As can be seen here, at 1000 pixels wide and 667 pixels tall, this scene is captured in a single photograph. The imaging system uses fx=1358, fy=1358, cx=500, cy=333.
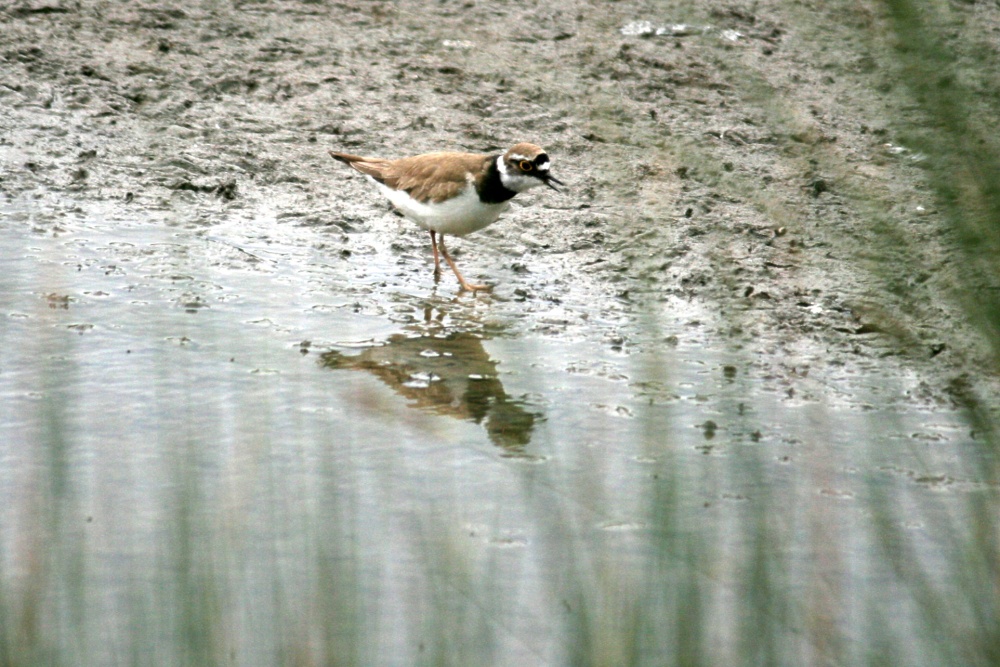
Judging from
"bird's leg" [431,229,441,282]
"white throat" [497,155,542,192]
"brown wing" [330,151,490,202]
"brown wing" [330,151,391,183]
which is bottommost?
"bird's leg" [431,229,441,282]

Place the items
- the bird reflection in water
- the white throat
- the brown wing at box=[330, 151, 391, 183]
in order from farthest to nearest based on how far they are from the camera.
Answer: the brown wing at box=[330, 151, 391, 183], the white throat, the bird reflection in water

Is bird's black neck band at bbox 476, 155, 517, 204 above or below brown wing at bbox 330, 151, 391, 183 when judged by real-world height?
above

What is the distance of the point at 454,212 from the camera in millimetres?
7312

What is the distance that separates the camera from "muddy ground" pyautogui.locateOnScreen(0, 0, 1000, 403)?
711cm

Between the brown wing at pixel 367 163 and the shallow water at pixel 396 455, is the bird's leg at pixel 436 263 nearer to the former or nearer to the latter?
the shallow water at pixel 396 455

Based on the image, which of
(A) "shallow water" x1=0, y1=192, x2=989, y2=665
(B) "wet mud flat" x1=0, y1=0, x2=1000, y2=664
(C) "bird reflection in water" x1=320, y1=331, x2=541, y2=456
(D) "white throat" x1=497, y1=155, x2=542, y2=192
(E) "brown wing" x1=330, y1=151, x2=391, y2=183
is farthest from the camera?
(E) "brown wing" x1=330, y1=151, x2=391, y2=183

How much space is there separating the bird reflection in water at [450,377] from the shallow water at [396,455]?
0.06ft

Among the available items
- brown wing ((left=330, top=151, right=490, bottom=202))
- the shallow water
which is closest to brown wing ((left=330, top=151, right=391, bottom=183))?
brown wing ((left=330, top=151, right=490, bottom=202))

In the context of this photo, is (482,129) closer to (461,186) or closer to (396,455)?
(461,186)

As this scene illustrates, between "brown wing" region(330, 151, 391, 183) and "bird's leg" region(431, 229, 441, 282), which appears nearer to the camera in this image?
"bird's leg" region(431, 229, 441, 282)

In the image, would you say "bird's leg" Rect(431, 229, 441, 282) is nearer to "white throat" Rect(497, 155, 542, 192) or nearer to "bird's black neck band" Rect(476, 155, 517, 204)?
"bird's black neck band" Rect(476, 155, 517, 204)

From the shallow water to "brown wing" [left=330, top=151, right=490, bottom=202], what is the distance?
422mm

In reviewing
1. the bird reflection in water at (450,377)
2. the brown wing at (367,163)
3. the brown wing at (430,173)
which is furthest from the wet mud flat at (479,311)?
the brown wing at (430,173)

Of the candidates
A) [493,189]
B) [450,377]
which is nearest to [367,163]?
[493,189]
